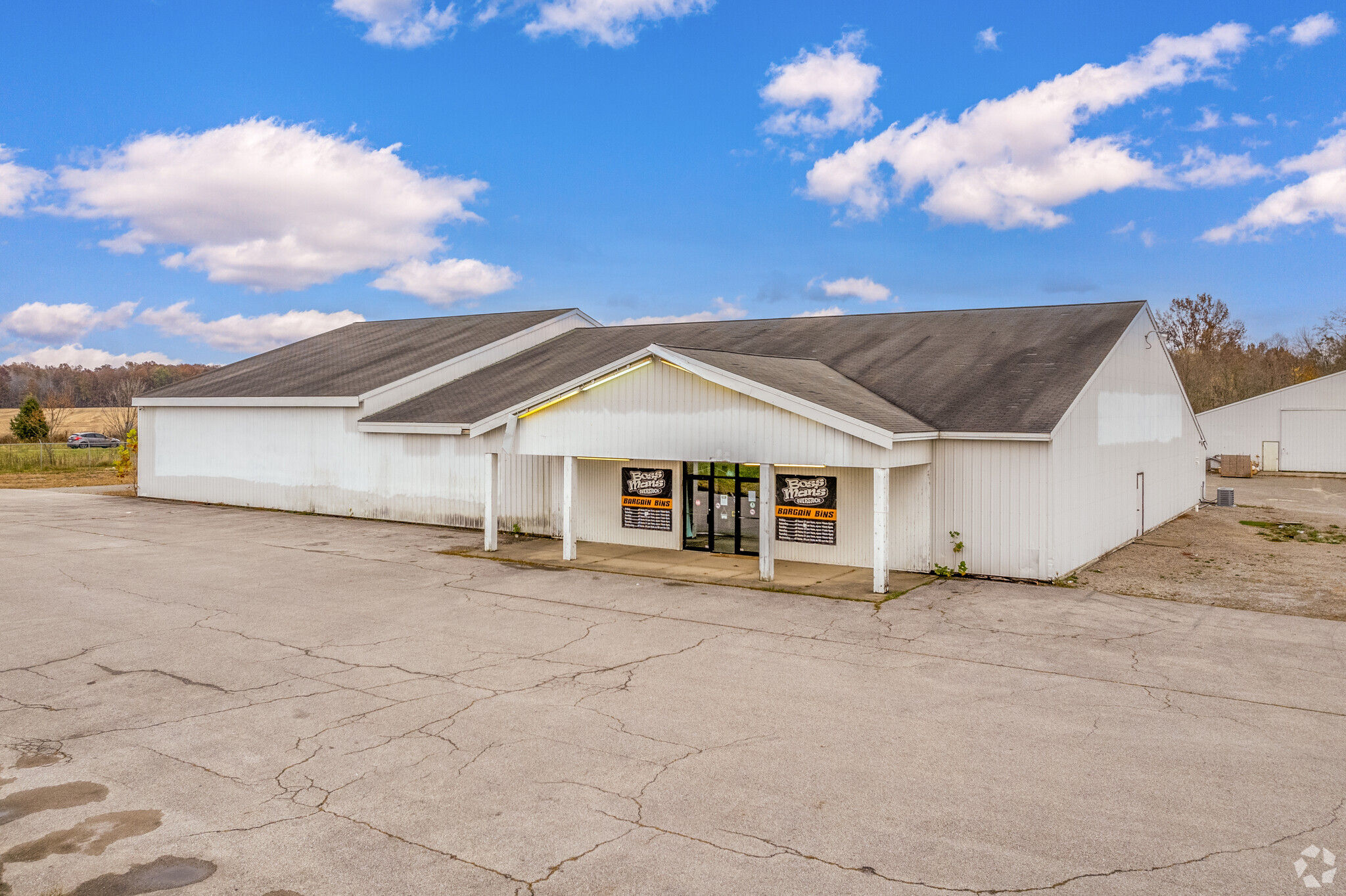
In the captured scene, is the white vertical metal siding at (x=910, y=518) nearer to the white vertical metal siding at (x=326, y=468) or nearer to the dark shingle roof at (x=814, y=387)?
the dark shingle roof at (x=814, y=387)

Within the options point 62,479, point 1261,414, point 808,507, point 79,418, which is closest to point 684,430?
point 808,507

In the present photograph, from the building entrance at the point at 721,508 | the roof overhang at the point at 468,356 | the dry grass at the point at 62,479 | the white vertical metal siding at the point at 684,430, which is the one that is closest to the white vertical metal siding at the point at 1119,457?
the white vertical metal siding at the point at 684,430

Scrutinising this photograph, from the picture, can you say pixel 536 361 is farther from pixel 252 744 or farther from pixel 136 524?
pixel 252 744

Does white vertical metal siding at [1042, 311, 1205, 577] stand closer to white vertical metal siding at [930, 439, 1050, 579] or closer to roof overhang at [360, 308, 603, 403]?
white vertical metal siding at [930, 439, 1050, 579]

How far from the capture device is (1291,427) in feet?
137

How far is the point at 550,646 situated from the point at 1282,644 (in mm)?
9416

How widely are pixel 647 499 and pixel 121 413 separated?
7188cm

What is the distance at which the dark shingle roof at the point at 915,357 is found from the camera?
1608cm

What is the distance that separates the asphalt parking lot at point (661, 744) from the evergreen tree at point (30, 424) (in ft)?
161

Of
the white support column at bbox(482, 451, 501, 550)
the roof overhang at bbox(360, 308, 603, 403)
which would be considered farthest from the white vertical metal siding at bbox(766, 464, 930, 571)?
the roof overhang at bbox(360, 308, 603, 403)

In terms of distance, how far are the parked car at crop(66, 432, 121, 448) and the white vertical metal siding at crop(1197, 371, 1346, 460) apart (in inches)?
2807

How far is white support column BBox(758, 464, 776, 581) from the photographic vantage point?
1454 centimetres

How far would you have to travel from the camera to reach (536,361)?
26.5 metres

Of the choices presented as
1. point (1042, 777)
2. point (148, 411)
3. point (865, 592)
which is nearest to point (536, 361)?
point (148, 411)
